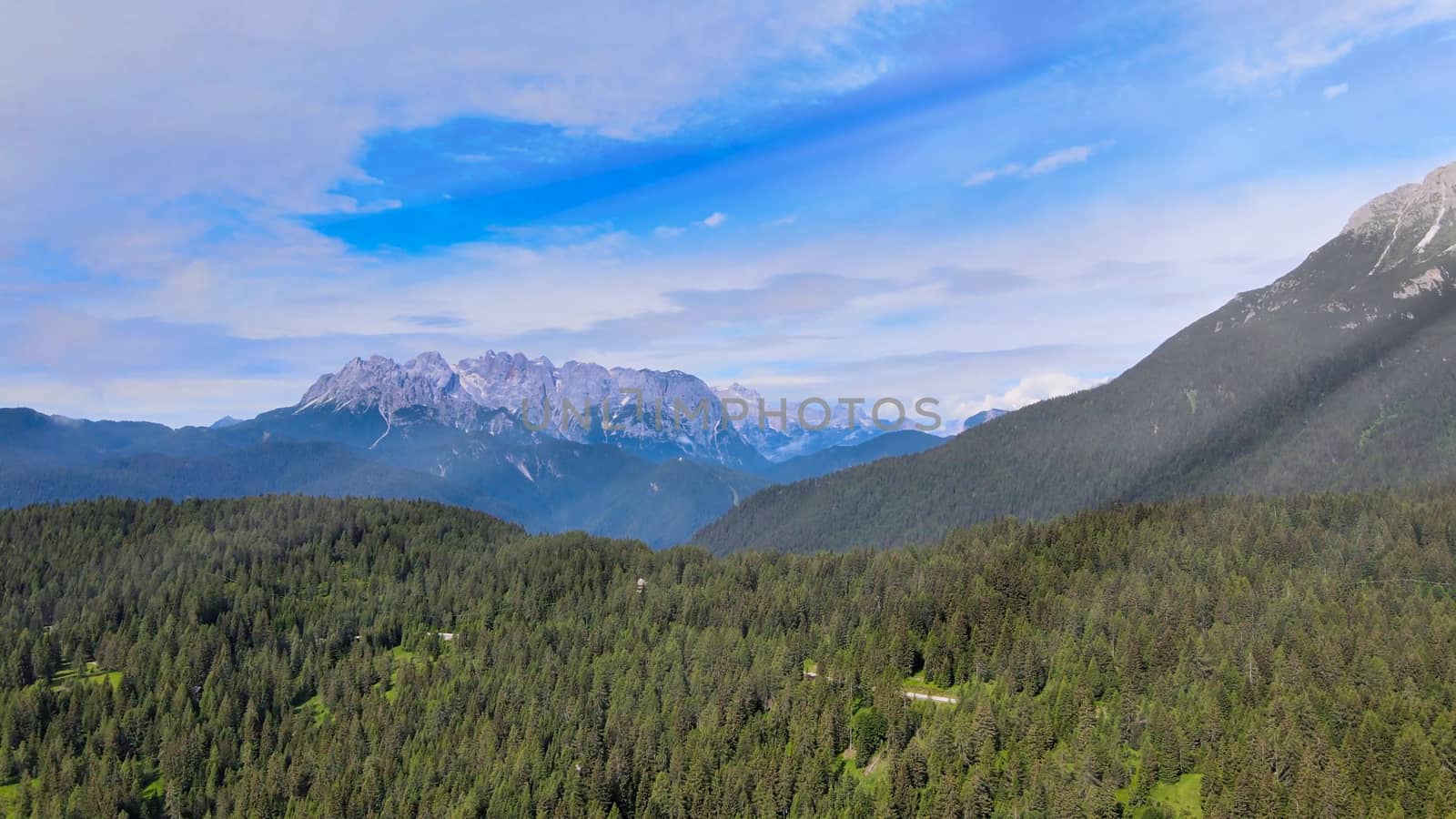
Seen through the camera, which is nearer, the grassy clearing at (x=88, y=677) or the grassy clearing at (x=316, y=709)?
the grassy clearing at (x=316, y=709)

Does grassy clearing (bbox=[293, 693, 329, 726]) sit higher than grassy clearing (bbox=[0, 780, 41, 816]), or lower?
higher

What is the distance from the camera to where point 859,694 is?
147m

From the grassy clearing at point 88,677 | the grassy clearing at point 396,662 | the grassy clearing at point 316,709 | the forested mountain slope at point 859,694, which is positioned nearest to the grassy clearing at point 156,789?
the forested mountain slope at point 859,694

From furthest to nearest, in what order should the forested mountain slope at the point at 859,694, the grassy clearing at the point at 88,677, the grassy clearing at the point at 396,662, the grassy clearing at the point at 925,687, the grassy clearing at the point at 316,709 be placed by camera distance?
the grassy clearing at the point at 88,677 → the grassy clearing at the point at 396,662 → the grassy clearing at the point at 316,709 → the grassy clearing at the point at 925,687 → the forested mountain slope at the point at 859,694

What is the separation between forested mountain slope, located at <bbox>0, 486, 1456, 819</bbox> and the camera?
112 m

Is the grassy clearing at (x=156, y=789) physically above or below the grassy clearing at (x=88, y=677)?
below

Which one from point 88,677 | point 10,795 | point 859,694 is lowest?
point 10,795

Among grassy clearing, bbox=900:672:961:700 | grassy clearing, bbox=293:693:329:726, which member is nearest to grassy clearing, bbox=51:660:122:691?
grassy clearing, bbox=293:693:329:726

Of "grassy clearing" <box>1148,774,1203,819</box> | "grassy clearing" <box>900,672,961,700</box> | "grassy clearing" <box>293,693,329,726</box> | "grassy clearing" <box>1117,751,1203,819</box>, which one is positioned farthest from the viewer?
"grassy clearing" <box>293,693,329,726</box>

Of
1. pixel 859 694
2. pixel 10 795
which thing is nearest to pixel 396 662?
pixel 10 795

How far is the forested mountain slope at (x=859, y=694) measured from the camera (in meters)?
112

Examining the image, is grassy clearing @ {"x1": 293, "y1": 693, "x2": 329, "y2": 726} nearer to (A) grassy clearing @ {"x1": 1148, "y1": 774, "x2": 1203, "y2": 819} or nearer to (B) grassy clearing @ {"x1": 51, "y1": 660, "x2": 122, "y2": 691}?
(B) grassy clearing @ {"x1": 51, "y1": 660, "x2": 122, "y2": 691}

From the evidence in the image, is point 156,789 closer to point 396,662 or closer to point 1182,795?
point 396,662

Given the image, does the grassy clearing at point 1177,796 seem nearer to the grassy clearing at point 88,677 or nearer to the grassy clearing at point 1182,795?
the grassy clearing at point 1182,795
